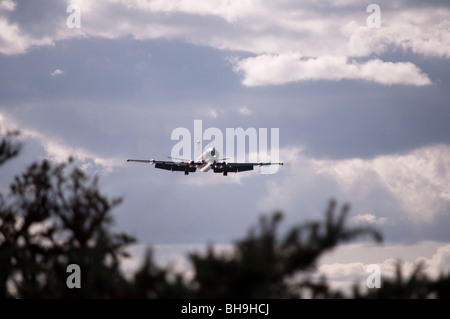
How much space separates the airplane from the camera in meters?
92.3

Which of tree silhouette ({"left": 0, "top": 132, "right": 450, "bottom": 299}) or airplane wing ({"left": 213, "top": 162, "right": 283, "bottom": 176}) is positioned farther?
airplane wing ({"left": 213, "top": 162, "right": 283, "bottom": 176})

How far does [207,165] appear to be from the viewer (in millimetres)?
92250

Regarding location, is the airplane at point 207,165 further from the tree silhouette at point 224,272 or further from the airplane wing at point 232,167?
the tree silhouette at point 224,272

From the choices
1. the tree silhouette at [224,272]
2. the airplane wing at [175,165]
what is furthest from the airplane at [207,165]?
the tree silhouette at [224,272]

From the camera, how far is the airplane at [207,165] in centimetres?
9231

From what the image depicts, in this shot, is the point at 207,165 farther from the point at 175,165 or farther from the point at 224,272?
the point at 224,272

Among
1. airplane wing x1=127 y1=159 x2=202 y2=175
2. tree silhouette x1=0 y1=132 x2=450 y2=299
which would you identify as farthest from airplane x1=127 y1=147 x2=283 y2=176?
tree silhouette x1=0 y1=132 x2=450 y2=299

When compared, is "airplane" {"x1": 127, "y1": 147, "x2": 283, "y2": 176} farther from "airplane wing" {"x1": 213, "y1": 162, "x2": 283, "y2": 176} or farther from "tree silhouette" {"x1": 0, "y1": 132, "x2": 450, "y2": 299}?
"tree silhouette" {"x1": 0, "y1": 132, "x2": 450, "y2": 299}

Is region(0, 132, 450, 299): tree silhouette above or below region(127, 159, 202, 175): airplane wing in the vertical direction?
below

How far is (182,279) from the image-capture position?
523 inches

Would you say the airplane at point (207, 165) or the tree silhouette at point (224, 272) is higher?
the airplane at point (207, 165)
